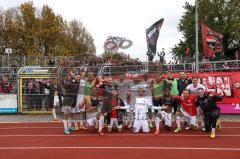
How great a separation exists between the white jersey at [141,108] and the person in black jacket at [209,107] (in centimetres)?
159

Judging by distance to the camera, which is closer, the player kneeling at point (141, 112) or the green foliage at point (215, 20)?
the player kneeling at point (141, 112)

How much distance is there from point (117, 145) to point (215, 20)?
44.2 meters

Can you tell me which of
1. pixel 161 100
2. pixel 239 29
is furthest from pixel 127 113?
pixel 239 29

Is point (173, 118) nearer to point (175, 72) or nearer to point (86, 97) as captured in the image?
point (86, 97)

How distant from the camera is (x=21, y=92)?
22562 millimetres

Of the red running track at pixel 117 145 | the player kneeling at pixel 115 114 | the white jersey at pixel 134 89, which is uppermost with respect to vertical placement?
the white jersey at pixel 134 89

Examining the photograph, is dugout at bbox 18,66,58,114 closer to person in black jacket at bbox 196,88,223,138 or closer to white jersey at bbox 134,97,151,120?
white jersey at bbox 134,97,151,120

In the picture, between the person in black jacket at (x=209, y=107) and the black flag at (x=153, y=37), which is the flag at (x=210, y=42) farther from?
the person in black jacket at (x=209, y=107)

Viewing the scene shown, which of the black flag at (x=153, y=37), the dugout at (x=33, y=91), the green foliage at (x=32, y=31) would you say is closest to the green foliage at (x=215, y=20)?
the green foliage at (x=32, y=31)

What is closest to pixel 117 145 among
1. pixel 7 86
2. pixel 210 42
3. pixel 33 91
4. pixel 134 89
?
pixel 134 89

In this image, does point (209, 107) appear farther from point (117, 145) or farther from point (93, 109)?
point (117, 145)

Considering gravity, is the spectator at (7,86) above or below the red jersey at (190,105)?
above

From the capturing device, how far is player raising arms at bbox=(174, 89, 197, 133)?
1541 centimetres

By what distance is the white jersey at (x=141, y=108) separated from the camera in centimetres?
1531
